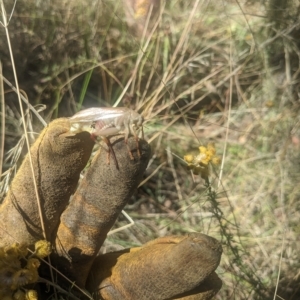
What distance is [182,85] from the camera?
6.23 ft

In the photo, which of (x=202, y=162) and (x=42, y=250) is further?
(x=202, y=162)

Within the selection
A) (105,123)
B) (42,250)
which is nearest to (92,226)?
(42,250)

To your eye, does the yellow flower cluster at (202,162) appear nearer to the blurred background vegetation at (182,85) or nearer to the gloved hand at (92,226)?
the gloved hand at (92,226)

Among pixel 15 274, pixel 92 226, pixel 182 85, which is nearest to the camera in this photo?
pixel 15 274

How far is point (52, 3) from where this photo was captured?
1.87 m

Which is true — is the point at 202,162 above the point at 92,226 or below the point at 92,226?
above

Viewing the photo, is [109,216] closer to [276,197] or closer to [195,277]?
[195,277]

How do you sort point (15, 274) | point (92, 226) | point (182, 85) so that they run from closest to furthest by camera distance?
point (15, 274), point (92, 226), point (182, 85)

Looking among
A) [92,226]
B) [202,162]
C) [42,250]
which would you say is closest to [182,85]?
[202,162]

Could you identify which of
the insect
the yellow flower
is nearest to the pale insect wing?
the insect

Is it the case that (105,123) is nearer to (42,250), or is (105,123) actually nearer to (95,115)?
(95,115)

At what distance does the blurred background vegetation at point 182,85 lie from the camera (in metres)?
1.72

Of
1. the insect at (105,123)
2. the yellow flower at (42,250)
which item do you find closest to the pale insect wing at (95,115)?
the insect at (105,123)

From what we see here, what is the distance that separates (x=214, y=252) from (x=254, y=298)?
53 cm
